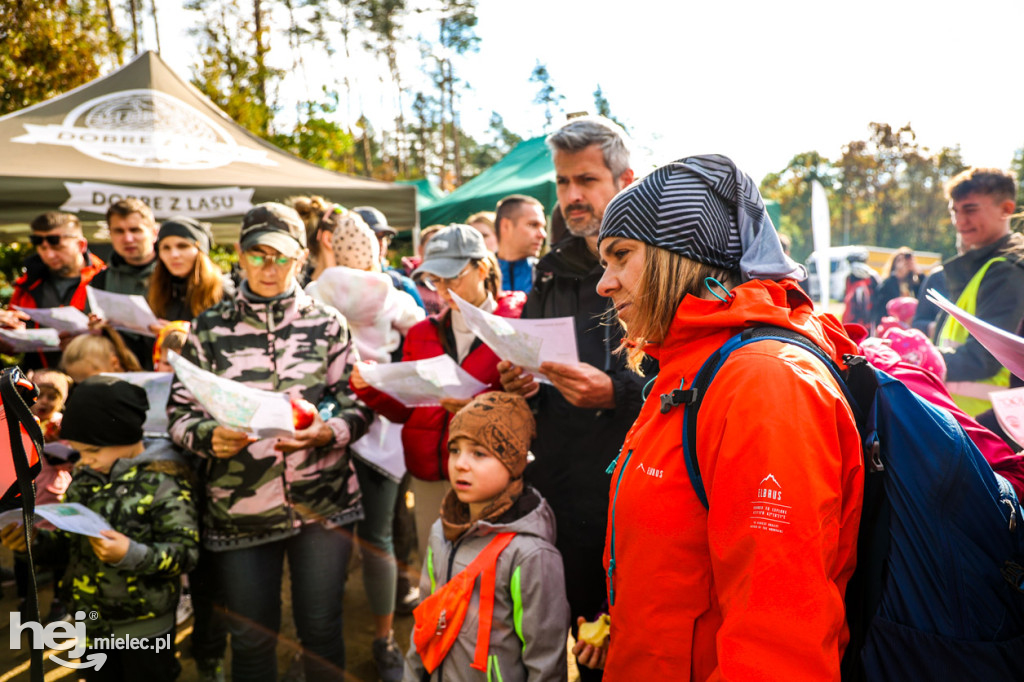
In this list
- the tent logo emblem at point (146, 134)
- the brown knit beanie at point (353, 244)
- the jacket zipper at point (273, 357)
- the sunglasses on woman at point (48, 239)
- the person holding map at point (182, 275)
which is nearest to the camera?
the jacket zipper at point (273, 357)

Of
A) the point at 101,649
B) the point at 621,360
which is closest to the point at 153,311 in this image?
the point at 101,649

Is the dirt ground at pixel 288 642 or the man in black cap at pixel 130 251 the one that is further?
the man in black cap at pixel 130 251

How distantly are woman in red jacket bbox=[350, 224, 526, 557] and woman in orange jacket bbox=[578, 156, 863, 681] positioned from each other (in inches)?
50.9

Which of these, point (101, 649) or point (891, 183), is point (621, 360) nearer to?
point (101, 649)

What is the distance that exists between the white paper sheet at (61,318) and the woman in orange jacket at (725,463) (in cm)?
332

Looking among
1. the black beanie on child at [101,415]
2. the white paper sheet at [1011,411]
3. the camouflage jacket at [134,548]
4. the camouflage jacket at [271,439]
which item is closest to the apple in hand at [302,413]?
the camouflage jacket at [271,439]

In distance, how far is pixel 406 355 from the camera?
9.48ft

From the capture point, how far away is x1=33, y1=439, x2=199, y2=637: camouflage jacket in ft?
7.74

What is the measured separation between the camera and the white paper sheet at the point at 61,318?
347 centimetres

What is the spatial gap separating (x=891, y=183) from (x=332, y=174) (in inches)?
1951

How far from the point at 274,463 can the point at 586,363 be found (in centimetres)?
133

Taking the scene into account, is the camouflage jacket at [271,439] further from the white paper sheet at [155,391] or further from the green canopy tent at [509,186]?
the green canopy tent at [509,186]

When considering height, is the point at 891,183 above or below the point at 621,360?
above

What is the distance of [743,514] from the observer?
1.04 meters
